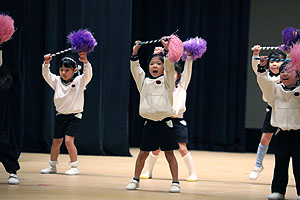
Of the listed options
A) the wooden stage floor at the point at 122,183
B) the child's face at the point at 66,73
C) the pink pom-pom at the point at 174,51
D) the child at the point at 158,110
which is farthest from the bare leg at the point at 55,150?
the pink pom-pom at the point at 174,51

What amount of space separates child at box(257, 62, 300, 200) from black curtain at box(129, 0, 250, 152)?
5.12 meters

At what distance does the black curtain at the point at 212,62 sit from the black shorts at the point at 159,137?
16.5 ft

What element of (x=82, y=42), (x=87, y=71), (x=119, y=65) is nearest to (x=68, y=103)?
(x=87, y=71)

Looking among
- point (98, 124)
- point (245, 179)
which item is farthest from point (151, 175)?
point (98, 124)

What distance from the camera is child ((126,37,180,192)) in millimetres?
4355

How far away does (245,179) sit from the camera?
555cm

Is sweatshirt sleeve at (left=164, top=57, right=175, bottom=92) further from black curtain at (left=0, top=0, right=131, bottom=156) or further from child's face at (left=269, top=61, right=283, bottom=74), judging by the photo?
black curtain at (left=0, top=0, right=131, bottom=156)

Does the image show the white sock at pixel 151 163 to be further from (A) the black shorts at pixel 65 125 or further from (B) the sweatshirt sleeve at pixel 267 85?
(B) the sweatshirt sleeve at pixel 267 85

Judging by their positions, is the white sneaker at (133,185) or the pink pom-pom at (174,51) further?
the white sneaker at (133,185)

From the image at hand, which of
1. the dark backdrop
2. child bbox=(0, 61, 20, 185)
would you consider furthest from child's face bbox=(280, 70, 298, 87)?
the dark backdrop

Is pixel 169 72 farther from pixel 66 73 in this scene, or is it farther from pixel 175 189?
pixel 66 73

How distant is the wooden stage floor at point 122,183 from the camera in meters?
4.07

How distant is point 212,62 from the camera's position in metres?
9.49

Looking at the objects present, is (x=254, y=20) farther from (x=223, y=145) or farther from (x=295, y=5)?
(x=223, y=145)
